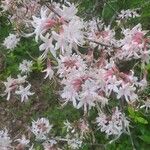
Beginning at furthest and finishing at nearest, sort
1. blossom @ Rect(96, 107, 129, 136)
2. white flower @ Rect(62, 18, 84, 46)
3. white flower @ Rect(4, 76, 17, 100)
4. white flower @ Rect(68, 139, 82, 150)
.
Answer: white flower @ Rect(68, 139, 82, 150), blossom @ Rect(96, 107, 129, 136), white flower @ Rect(4, 76, 17, 100), white flower @ Rect(62, 18, 84, 46)

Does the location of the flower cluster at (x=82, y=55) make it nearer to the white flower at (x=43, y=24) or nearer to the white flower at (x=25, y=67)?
the white flower at (x=43, y=24)

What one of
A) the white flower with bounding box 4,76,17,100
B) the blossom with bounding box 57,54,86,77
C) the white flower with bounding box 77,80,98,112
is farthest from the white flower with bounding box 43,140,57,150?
the white flower with bounding box 77,80,98,112

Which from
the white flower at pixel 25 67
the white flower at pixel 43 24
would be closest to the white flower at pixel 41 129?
the white flower at pixel 25 67

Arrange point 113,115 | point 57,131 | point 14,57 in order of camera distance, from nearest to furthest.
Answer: point 113,115 < point 57,131 < point 14,57

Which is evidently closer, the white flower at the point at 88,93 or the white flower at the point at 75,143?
the white flower at the point at 88,93

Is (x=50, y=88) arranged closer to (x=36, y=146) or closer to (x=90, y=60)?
(x=36, y=146)

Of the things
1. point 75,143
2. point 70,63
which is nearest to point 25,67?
point 75,143

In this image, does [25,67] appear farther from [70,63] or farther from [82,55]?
[70,63]

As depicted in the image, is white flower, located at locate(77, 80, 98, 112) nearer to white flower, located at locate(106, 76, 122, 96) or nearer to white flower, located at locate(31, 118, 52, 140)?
white flower, located at locate(106, 76, 122, 96)

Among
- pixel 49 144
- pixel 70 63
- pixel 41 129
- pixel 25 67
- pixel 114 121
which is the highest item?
pixel 25 67

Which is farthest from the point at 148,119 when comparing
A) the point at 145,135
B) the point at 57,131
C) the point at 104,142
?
the point at 57,131

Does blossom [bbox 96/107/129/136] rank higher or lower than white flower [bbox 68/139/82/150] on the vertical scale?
lower
